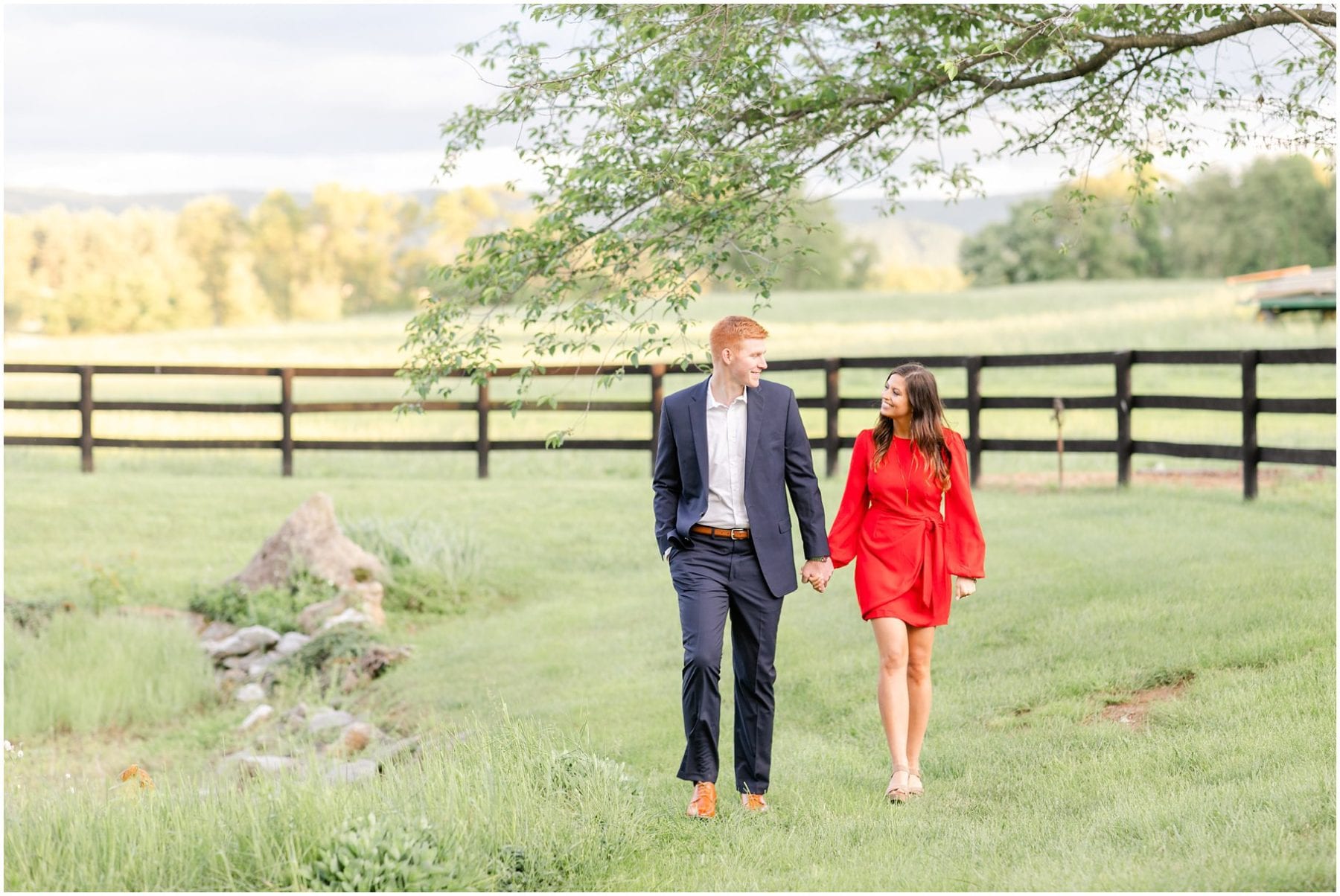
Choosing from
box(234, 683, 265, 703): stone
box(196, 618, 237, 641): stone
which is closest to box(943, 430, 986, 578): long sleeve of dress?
box(234, 683, 265, 703): stone

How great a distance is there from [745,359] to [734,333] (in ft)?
0.35

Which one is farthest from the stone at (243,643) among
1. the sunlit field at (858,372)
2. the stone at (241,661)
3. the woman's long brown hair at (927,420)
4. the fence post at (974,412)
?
the fence post at (974,412)

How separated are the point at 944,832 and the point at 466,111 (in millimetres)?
5084

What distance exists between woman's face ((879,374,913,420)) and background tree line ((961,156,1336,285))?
52210 millimetres

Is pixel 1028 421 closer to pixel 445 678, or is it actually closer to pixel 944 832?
pixel 445 678

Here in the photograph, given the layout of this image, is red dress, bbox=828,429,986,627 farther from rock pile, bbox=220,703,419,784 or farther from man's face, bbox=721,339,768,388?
rock pile, bbox=220,703,419,784

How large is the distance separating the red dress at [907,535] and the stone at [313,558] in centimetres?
669

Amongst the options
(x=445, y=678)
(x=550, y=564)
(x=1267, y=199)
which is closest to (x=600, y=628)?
(x=445, y=678)

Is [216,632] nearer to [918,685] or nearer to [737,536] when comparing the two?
[737,536]

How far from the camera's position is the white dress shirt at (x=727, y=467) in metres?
4.96

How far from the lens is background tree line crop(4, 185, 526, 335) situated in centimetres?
5644

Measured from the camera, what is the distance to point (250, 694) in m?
9.40

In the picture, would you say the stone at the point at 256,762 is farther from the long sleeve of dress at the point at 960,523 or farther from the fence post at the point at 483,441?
the fence post at the point at 483,441

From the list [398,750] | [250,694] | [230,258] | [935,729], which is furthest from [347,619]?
[230,258]
